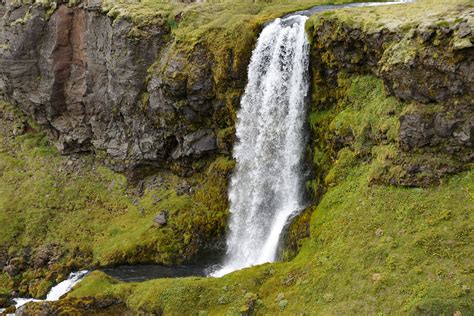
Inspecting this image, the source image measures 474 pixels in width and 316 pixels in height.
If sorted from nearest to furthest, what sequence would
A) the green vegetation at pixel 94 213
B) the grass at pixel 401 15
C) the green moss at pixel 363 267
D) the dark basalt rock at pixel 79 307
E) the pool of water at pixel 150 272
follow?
the green moss at pixel 363 267 → the grass at pixel 401 15 → the dark basalt rock at pixel 79 307 → the pool of water at pixel 150 272 → the green vegetation at pixel 94 213

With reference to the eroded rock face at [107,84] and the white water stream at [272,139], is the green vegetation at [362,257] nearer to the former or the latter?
the white water stream at [272,139]

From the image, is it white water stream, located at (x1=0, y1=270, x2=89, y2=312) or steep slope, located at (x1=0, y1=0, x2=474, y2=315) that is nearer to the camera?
steep slope, located at (x1=0, y1=0, x2=474, y2=315)

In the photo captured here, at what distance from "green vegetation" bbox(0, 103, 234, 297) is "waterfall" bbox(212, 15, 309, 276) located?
10.4 ft

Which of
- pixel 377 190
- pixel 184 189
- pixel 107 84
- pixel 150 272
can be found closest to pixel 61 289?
pixel 150 272

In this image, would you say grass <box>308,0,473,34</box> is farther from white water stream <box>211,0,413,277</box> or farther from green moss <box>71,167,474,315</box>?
green moss <box>71,167,474,315</box>

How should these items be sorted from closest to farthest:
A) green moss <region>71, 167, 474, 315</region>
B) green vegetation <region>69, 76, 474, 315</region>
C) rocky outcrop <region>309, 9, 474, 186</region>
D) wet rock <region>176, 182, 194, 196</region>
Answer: green moss <region>71, 167, 474, 315</region>
green vegetation <region>69, 76, 474, 315</region>
rocky outcrop <region>309, 9, 474, 186</region>
wet rock <region>176, 182, 194, 196</region>

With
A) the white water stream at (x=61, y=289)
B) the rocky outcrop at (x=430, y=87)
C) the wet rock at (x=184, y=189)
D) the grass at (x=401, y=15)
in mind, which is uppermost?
the grass at (x=401, y=15)

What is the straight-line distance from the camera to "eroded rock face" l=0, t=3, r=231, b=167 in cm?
3322

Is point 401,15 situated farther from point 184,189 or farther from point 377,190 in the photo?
point 184,189

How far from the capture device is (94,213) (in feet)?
119

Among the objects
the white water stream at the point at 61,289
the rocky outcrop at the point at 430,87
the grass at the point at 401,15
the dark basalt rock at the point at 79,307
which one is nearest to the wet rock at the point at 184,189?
the white water stream at the point at 61,289

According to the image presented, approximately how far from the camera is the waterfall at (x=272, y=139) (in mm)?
27766

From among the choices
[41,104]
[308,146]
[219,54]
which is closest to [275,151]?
[308,146]

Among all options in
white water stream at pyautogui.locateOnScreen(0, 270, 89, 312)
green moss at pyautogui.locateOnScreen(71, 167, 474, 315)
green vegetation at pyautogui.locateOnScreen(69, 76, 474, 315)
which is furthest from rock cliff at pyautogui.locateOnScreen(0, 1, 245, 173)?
green moss at pyautogui.locateOnScreen(71, 167, 474, 315)
